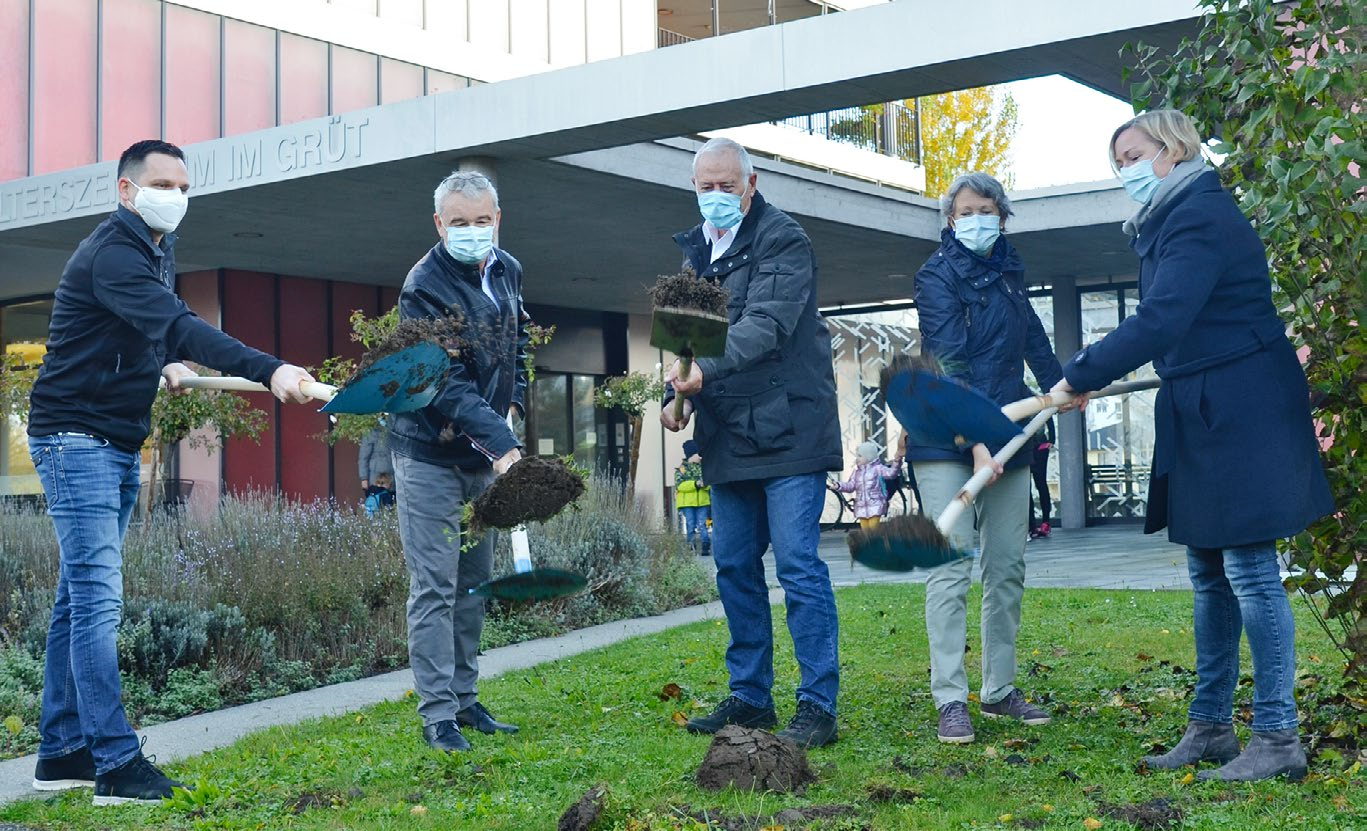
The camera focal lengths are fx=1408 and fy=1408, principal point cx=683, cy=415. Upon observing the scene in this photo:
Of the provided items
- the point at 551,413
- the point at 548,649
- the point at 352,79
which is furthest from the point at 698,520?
the point at 352,79

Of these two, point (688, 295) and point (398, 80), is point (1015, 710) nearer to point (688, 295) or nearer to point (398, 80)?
point (688, 295)

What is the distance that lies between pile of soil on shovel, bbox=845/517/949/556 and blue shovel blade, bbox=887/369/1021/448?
414 millimetres

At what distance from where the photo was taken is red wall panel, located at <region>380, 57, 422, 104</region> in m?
25.6

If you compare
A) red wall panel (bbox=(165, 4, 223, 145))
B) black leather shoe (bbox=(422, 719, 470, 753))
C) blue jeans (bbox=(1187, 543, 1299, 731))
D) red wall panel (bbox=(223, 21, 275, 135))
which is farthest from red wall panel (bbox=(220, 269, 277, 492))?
blue jeans (bbox=(1187, 543, 1299, 731))

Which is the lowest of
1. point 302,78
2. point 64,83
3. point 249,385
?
point 249,385

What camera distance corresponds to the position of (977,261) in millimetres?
5543

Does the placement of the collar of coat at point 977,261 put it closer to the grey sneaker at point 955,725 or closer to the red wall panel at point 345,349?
the grey sneaker at point 955,725

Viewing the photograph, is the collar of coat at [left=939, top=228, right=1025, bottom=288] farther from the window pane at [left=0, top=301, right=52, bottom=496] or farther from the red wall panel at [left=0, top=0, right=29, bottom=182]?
the window pane at [left=0, top=301, right=52, bottom=496]

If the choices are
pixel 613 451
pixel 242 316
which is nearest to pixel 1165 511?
pixel 242 316

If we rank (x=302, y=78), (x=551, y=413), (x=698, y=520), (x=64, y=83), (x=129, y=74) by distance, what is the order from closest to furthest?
(x=698, y=520)
(x=64, y=83)
(x=129, y=74)
(x=302, y=78)
(x=551, y=413)

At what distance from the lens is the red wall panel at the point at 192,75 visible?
2233 centimetres

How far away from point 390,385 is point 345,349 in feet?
62.0

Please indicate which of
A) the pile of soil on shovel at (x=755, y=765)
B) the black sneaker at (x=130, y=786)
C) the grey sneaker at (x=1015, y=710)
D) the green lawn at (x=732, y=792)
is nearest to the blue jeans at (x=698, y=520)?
the green lawn at (x=732, y=792)

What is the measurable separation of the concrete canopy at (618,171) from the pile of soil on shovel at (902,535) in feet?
21.3
